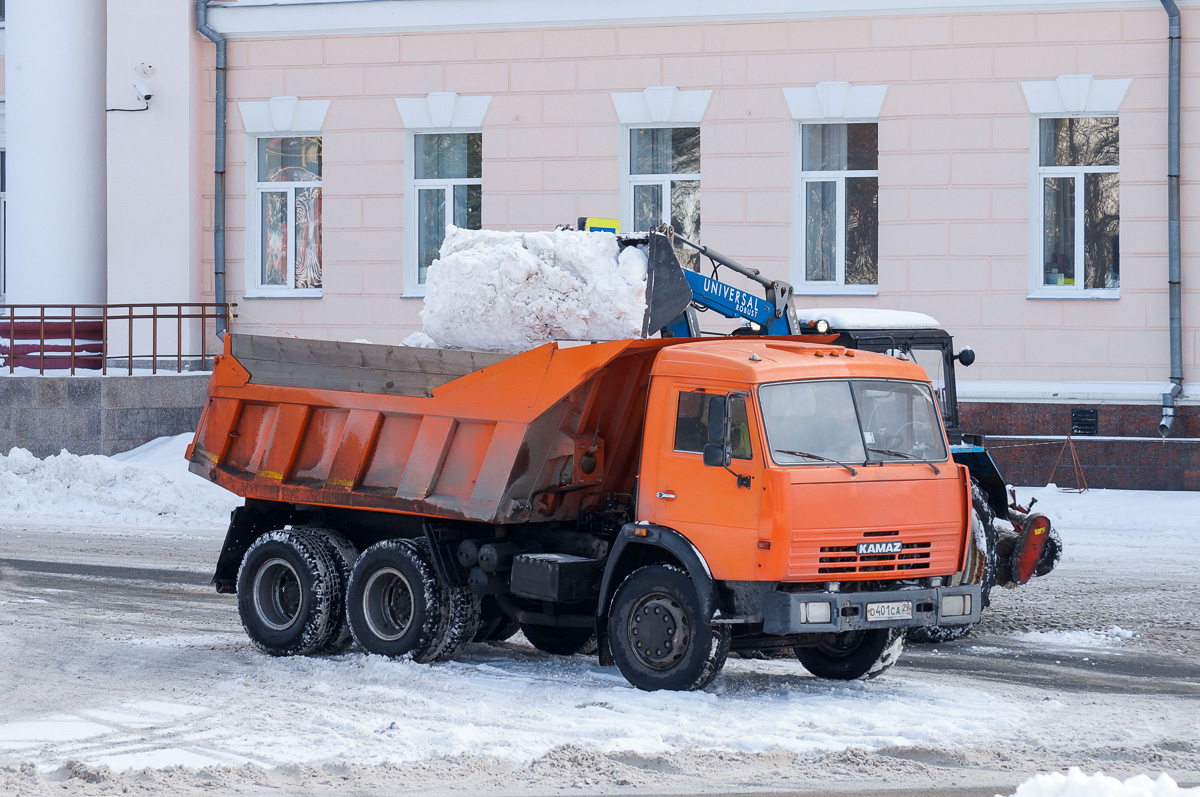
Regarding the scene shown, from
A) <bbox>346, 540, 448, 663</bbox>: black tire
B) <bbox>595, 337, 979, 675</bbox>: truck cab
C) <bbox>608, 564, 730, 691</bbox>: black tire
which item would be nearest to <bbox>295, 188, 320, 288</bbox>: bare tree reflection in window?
<bbox>346, 540, 448, 663</bbox>: black tire

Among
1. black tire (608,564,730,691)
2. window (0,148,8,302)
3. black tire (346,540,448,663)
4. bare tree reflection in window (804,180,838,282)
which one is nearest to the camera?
black tire (608,564,730,691)

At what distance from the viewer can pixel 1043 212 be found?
60.8ft

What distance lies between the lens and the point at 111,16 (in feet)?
69.3

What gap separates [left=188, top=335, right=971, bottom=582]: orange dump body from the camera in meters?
8.40

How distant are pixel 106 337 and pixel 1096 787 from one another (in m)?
17.6

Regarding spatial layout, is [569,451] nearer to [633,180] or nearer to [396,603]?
[396,603]

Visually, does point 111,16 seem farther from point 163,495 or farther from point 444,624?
point 444,624

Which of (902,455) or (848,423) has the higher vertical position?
(848,423)

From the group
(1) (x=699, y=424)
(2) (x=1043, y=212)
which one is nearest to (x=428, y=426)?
(1) (x=699, y=424)

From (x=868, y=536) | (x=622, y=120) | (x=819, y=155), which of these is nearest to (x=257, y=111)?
(x=622, y=120)

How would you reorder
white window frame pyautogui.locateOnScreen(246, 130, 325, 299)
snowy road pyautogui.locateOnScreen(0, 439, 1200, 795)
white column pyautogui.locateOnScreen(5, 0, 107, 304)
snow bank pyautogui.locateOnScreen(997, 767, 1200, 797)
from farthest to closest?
white column pyautogui.locateOnScreen(5, 0, 107, 304) → white window frame pyautogui.locateOnScreen(246, 130, 325, 299) → snowy road pyautogui.locateOnScreen(0, 439, 1200, 795) → snow bank pyautogui.locateOnScreen(997, 767, 1200, 797)

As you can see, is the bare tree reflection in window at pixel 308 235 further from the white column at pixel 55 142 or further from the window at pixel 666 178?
the window at pixel 666 178

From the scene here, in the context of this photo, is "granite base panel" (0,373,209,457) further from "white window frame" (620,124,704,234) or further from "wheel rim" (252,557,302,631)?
"wheel rim" (252,557,302,631)

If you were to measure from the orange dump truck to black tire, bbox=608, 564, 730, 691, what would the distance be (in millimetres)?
14
